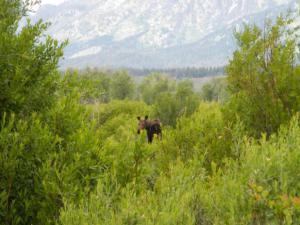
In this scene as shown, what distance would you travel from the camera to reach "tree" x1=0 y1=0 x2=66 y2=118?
24.4 ft

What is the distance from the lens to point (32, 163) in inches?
266

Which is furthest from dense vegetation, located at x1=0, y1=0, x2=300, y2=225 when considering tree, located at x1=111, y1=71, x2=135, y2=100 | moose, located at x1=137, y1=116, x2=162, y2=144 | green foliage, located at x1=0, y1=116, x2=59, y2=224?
tree, located at x1=111, y1=71, x2=135, y2=100

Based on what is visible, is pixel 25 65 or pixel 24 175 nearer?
pixel 24 175

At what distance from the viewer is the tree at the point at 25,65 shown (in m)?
7.45

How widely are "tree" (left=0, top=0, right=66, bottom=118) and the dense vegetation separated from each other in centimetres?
2

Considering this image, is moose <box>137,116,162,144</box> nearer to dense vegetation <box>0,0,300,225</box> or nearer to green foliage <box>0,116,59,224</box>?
dense vegetation <box>0,0,300,225</box>

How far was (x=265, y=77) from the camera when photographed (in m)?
12.2

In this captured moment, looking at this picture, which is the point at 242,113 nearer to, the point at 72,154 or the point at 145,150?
the point at 145,150

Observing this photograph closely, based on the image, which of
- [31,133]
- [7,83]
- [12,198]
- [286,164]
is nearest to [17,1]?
[7,83]

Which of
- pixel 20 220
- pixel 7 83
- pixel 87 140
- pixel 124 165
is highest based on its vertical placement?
pixel 7 83

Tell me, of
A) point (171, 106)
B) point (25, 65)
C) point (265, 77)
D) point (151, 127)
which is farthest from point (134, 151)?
point (171, 106)

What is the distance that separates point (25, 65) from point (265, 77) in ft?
24.7

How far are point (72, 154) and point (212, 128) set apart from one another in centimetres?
664

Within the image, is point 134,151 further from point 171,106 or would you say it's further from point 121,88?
point 121,88
